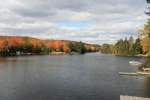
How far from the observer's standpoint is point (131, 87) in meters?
37.5

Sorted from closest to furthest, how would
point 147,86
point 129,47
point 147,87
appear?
point 147,87
point 147,86
point 129,47

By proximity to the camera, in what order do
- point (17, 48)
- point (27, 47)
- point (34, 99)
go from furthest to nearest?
point (27, 47), point (17, 48), point (34, 99)

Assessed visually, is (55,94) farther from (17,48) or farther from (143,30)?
(17,48)

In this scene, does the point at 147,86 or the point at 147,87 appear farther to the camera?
the point at 147,86

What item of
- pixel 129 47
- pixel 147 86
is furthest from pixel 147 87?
pixel 129 47

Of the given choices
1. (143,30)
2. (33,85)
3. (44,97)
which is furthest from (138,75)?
(44,97)

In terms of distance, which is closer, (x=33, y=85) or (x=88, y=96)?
(x=88, y=96)

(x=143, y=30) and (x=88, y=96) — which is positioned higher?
(x=143, y=30)

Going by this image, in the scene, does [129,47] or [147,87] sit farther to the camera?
[129,47]

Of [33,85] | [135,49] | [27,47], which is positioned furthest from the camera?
[27,47]

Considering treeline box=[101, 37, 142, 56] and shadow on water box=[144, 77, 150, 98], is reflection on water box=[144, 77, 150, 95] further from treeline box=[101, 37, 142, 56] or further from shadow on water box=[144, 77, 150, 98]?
treeline box=[101, 37, 142, 56]

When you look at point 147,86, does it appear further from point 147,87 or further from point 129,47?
point 129,47

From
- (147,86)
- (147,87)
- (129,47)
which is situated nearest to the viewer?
(147,87)

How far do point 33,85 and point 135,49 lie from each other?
431ft
